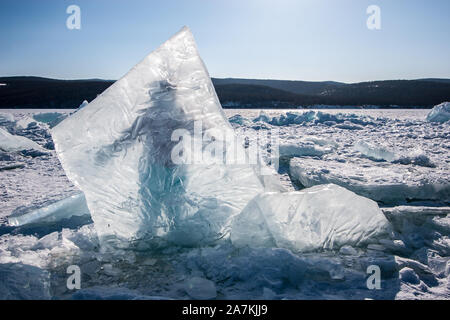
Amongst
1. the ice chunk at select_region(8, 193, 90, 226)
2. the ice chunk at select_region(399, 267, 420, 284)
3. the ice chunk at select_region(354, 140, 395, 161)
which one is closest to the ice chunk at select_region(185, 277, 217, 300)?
the ice chunk at select_region(399, 267, 420, 284)

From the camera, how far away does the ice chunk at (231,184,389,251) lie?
1430 millimetres

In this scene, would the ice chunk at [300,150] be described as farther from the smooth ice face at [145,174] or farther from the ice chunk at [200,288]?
the ice chunk at [200,288]

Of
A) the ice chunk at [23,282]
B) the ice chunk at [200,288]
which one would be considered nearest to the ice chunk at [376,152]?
the ice chunk at [200,288]

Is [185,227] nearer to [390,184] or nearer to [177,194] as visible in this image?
[177,194]

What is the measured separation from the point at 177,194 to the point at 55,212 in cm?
94

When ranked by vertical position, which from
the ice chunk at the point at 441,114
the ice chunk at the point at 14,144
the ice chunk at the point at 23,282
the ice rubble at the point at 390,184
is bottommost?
the ice chunk at the point at 23,282

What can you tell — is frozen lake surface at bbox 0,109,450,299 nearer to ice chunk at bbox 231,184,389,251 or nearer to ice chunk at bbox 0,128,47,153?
ice chunk at bbox 231,184,389,251

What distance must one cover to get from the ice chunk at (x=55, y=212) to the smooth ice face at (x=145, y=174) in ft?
1.77

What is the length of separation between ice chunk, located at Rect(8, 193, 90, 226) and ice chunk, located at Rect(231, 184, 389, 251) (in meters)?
1.14

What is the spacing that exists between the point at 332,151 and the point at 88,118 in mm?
3339

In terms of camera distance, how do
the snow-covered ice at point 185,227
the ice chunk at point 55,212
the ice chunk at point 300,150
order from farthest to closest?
the ice chunk at point 300,150 → the ice chunk at point 55,212 → the snow-covered ice at point 185,227

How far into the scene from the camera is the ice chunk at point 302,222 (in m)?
1.43
